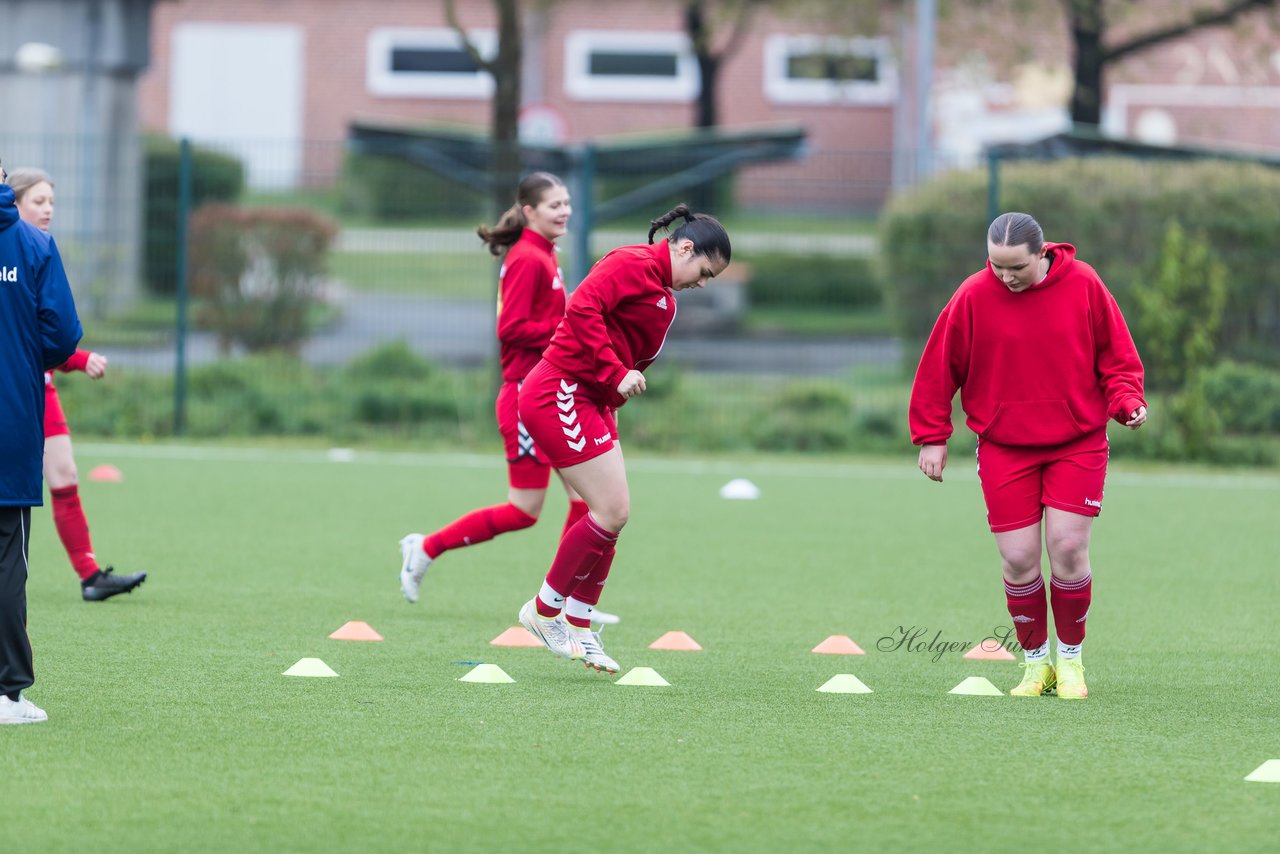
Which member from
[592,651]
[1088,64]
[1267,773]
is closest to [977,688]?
[592,651]

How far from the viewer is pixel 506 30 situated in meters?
19.9

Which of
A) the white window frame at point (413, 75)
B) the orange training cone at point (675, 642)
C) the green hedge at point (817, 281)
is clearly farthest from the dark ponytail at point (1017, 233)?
the white window frame at point (413, 75)

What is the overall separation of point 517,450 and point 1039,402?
2678 mm

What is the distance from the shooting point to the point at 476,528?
29.0ft

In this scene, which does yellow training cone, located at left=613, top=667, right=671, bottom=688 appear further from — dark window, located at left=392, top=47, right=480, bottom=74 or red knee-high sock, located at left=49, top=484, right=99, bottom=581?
dark window, located at left=392, top=47, right=480, bottom=74

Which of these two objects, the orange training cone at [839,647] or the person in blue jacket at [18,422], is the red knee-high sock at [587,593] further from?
the person in blue jacket at [18,422]

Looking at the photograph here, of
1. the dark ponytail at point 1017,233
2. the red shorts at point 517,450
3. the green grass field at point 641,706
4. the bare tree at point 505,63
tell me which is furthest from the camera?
the bare tree at point 505,63

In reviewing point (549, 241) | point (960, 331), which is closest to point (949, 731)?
point (960, 331)

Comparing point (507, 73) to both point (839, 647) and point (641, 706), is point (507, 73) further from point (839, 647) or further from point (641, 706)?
point (641, 706)

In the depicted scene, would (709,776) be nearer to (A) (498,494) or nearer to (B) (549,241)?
(B) (549,241)

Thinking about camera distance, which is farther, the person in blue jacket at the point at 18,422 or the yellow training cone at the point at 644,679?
the yellow training cone at the point at 644,679

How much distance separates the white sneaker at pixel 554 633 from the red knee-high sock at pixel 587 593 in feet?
0.15

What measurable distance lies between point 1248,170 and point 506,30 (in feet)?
24.4

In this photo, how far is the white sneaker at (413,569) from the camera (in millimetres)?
8727
